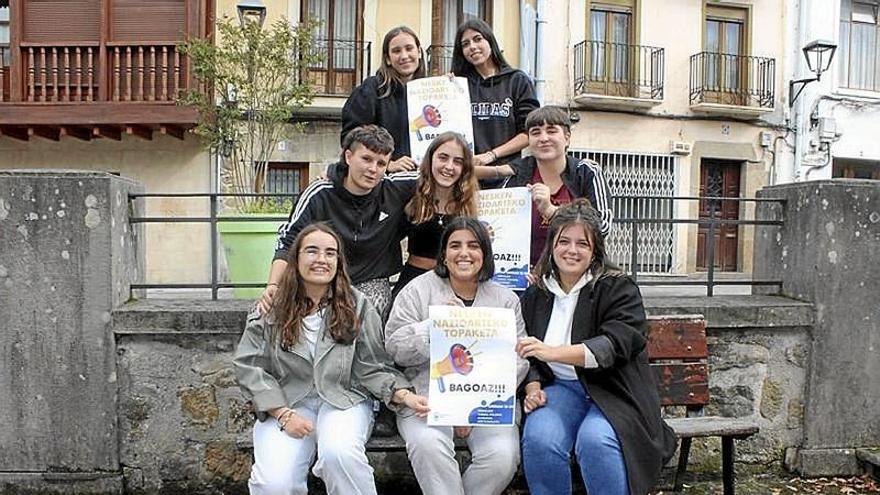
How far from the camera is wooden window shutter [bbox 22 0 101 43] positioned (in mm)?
12750

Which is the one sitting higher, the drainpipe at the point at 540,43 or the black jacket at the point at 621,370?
the drainpipe at the point at 540,43

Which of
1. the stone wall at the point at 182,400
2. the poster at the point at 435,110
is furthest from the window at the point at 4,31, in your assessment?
the poster at the point at 435,110

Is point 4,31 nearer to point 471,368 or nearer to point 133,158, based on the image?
point 133,158

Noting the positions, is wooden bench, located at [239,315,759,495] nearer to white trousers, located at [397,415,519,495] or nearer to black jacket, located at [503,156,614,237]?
black jacket, located at [503,156,614,237]

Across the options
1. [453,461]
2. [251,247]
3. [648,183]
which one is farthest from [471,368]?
[648,183]

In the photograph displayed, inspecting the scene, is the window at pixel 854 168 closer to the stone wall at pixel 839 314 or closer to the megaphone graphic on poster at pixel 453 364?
the stone wall at pixel 839 314

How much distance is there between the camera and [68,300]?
13.2 feet

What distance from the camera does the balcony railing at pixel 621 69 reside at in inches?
587

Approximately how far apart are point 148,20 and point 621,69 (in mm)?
8953

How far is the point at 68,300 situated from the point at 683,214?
12.3 metres

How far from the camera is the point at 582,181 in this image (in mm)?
3719

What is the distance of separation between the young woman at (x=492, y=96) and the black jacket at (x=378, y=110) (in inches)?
14.4

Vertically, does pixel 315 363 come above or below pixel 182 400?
above

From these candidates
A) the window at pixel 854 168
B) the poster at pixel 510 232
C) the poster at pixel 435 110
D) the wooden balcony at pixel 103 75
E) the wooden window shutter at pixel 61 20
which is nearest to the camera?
the poster at pixel 510 232
